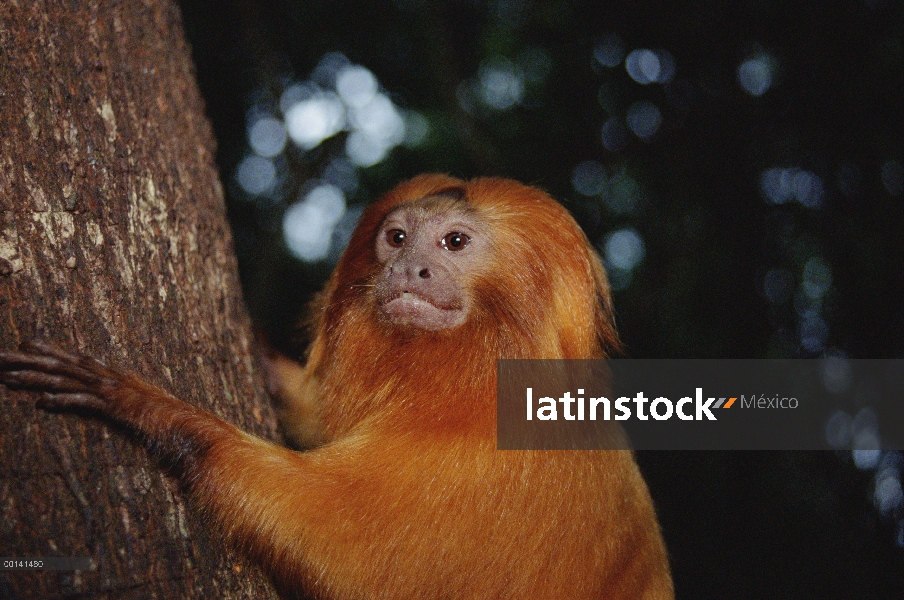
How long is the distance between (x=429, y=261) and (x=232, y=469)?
117cm

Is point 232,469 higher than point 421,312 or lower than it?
lower

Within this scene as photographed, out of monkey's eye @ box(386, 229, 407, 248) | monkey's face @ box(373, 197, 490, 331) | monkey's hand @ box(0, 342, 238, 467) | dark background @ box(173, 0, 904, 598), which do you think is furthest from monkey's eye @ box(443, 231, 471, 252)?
dark background @ box(173, 0, 904, 598)

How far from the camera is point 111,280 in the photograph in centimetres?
235

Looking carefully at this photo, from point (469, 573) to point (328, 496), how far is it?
2.06 ft

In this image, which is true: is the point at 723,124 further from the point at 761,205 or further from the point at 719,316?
the point at 719,316

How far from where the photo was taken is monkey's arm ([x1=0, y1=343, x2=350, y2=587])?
2.26 m

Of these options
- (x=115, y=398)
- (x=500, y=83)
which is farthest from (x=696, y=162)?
(x=115, y=398)

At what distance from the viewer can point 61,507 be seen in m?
1.96

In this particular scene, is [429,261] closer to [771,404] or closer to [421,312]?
[421,312]

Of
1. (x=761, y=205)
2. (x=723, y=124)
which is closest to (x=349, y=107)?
(x=723, y=124)

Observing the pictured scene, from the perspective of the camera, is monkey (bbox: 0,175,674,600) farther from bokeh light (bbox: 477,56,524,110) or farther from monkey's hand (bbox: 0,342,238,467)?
bokeh light (bbox: 477,56,524,110)

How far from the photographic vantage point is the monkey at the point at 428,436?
98.8 inches

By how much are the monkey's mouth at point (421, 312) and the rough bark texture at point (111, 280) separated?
616mm

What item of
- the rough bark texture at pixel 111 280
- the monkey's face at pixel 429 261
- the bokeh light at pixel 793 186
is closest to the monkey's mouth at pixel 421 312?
the monkey's face at pixel 429 261
